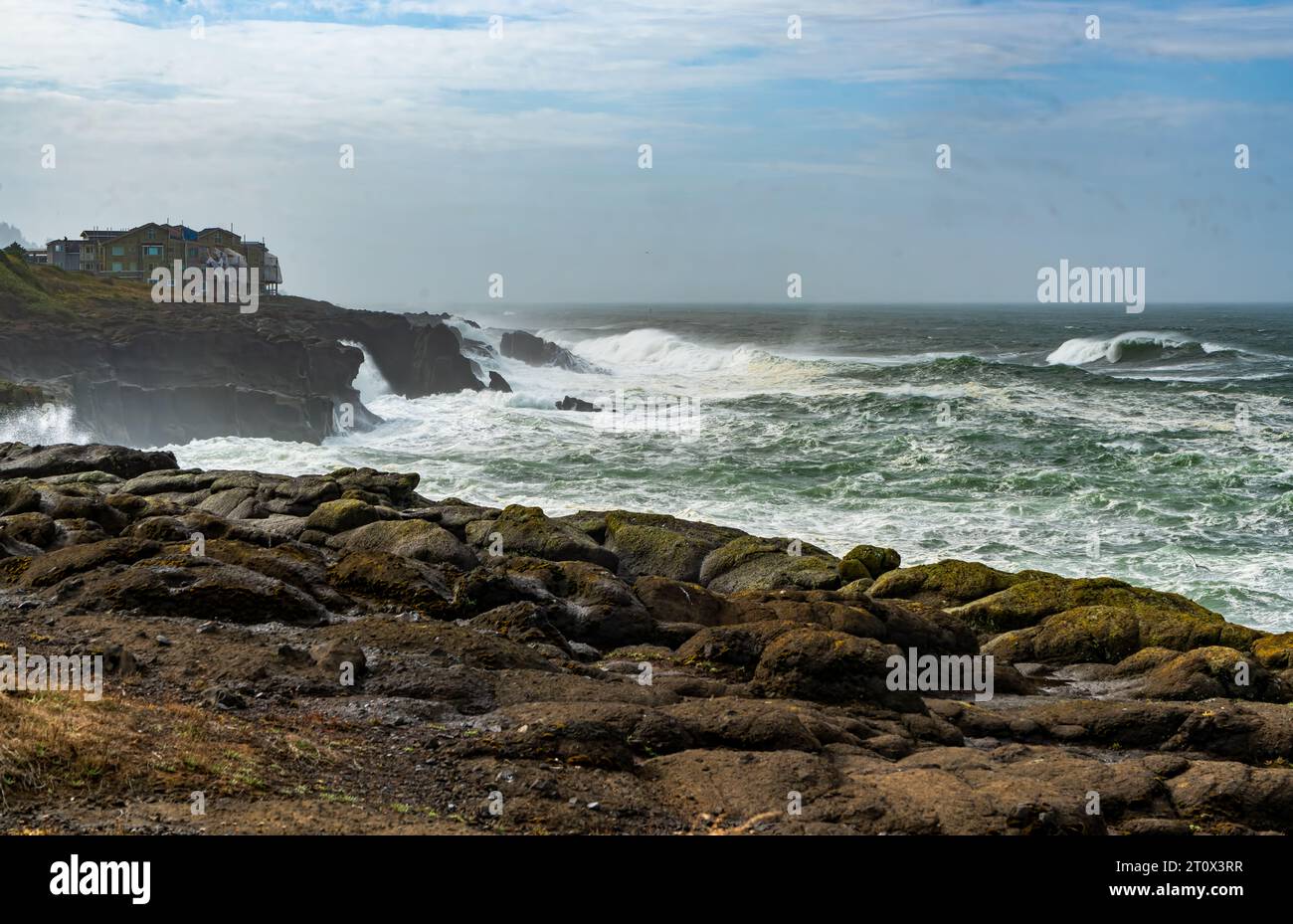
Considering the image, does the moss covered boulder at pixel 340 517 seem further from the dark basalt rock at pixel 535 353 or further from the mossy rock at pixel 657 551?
the dark basalt rock at pixel 535 353

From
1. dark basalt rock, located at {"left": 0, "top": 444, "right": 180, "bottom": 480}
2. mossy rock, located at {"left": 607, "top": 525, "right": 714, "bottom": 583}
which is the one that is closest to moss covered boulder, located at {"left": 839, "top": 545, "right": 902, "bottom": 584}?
→ mossy rock, located at {"left": 607, "top": 525, "right": 714, "bottom": 583}

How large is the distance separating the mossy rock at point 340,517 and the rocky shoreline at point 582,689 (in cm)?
9

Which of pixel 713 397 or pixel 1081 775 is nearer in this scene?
pixel 1081 775

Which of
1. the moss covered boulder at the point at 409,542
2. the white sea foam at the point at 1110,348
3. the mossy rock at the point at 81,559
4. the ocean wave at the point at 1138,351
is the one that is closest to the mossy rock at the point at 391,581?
the moss covered boulder at the point at 409,542

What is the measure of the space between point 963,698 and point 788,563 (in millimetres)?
6928

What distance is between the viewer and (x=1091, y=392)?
199 ft

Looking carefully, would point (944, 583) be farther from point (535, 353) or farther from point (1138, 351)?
point (1138, 351)

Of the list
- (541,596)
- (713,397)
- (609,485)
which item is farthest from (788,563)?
(713,397)

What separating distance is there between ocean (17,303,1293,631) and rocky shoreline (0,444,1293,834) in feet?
22.5

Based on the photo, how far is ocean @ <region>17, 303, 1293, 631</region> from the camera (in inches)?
1137

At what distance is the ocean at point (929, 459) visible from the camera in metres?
28.9

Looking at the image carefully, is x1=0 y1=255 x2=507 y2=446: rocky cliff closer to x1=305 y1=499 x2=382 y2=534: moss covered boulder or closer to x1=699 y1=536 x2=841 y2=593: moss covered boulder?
x1=305 y1=499 x2=382 y2=534: moss covered boulder

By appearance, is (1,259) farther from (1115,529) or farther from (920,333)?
(920,333)
